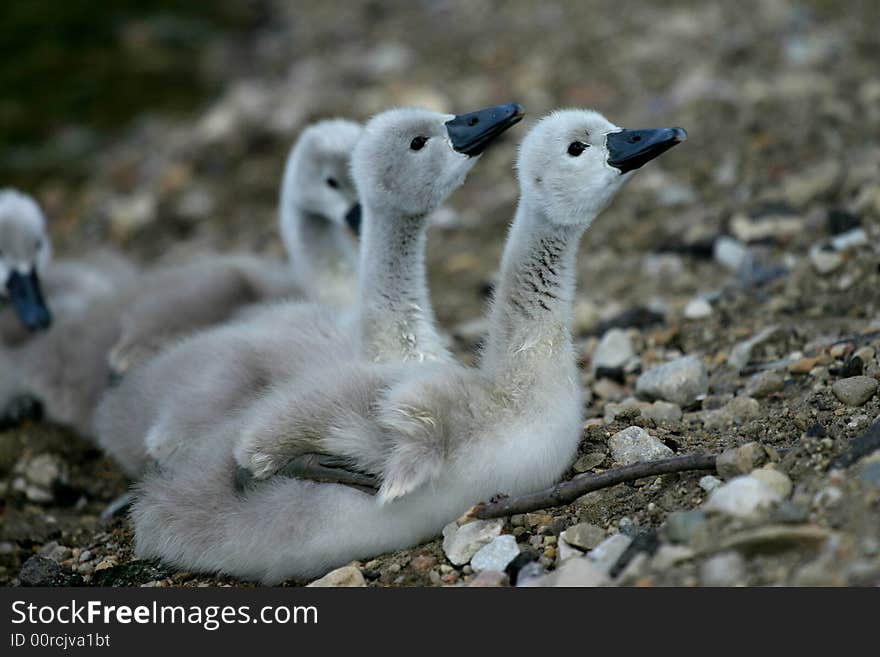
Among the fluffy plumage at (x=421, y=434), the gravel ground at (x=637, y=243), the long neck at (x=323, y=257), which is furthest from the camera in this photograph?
the long neck at (x=323, y=257)

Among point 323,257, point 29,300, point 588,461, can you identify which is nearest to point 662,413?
point 588,461

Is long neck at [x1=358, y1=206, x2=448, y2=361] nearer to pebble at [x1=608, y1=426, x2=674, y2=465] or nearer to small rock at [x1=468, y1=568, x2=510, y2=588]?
pebble at [x1=608, y1=426, x2=674, y2=465]

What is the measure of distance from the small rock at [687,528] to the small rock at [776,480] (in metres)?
0.28

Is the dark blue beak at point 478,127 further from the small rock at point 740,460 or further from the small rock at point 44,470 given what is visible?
Answer: the small rock at point 44,470

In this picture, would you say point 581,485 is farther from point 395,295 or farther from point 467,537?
point 395,295

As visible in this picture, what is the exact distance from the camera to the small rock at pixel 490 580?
13.2 feet

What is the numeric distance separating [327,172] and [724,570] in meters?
3.61

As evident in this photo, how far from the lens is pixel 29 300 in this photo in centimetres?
695

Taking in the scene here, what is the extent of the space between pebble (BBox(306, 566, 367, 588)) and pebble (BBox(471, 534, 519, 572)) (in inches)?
16.0

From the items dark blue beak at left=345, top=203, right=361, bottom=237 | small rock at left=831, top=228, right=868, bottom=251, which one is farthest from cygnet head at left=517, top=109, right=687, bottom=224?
small rock at left=831, top=228, right=868, bottom=251

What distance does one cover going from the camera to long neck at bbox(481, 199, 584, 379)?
449 centimetres

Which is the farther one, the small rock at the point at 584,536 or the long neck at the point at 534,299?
the long neck at the point at 534,299

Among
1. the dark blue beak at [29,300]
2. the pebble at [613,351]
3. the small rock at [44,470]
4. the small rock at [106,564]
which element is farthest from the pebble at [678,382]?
the dark blue beak at [29,300]

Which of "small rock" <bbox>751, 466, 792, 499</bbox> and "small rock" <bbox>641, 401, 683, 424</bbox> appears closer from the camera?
"small rock" <bbox>751, 466, 792, 499</bbox>
